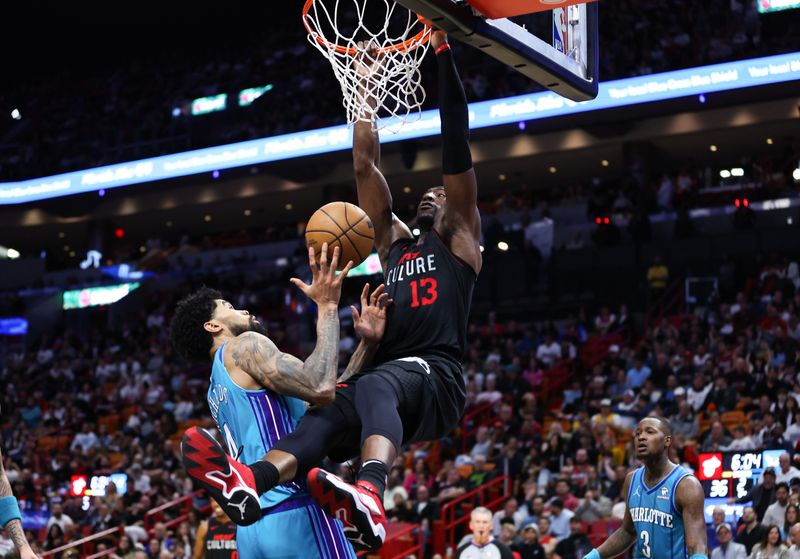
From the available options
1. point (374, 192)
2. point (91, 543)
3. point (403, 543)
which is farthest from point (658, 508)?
point (91, 543)

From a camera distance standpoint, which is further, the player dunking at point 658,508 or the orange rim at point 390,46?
the player dunking at point 658,508

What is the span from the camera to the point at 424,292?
5.68 m

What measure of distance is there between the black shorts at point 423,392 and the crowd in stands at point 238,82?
1661cm

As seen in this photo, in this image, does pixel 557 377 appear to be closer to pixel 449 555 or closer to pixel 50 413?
pixel 449 555

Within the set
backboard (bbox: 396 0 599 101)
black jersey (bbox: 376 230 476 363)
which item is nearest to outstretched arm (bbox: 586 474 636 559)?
black jersey (bbox: 376 230 476 363)

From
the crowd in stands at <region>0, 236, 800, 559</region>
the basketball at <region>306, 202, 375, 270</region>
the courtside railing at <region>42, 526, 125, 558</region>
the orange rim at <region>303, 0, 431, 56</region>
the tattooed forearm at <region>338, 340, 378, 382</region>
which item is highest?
the orange rim at <region>303, 0, 431, 56</region>

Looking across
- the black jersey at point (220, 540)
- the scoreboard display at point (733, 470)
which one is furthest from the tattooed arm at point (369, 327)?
the scoreboard display at point (733, 470)

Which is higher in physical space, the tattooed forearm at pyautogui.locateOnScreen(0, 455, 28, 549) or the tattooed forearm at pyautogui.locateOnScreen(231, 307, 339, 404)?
the tattooed forearm at pyautogui.locateOnScreen(231, 307, 339, 404)

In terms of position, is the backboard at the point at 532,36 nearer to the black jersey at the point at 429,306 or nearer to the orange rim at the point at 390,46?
the orange rim at the point at 390,46

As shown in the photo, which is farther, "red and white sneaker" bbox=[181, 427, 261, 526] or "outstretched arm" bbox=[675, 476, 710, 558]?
"outstretched arm" bbox=[675, 476, 710, 558]

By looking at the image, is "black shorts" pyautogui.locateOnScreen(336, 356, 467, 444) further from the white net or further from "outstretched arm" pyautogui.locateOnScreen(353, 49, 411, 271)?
the white net

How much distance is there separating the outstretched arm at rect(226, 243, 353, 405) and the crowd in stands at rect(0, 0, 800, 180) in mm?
17160

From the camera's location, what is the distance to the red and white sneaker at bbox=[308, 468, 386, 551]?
15.1 feet

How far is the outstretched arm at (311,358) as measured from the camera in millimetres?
4914
